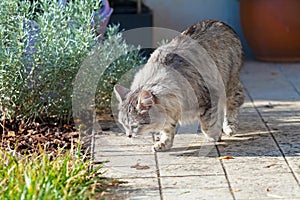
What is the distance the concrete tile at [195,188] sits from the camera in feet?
14.6

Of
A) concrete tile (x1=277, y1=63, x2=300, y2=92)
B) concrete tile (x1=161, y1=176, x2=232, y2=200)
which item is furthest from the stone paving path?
concrete tile (x1=277, y1=63, x2=300, y2=92)

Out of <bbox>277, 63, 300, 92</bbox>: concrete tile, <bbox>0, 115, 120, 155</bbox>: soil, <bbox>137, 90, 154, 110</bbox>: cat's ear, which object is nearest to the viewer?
<bbox>137, 90, 154, 110</bbox>: cat's ear

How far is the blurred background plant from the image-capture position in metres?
5.80

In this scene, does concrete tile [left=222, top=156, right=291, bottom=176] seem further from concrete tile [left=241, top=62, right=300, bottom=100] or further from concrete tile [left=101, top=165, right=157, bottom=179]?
concrete tile [left=241, top=62, right=300, bottom=100]

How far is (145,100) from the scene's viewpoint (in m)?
5.00

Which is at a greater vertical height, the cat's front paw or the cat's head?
the cat's head

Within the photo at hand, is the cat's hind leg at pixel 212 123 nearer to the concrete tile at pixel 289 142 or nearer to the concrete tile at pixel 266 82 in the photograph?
the concrete tile at pixel 289 142

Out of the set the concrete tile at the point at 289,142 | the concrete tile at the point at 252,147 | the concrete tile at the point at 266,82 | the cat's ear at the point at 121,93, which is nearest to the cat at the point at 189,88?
the cat's ear at the point at 121,93

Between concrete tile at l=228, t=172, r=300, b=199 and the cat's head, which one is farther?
the cat's head

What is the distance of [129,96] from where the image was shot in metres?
5.18

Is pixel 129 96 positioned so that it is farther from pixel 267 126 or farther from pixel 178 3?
pixel 178 3

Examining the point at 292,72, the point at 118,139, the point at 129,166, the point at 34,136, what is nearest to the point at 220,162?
the point at 129,166

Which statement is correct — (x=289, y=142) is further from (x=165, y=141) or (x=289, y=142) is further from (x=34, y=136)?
(x=34, y=136)

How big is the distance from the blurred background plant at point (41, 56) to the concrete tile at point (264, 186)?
1.84 metres
